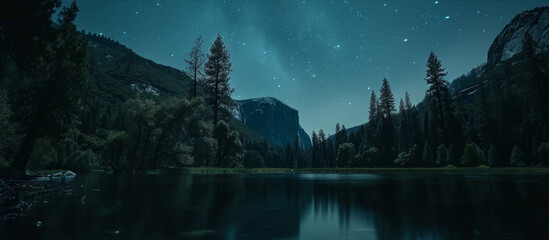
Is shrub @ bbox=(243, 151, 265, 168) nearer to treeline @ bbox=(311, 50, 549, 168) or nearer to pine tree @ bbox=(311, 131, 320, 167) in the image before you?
pine tree @ bbox=(311, 131, 320, 167)

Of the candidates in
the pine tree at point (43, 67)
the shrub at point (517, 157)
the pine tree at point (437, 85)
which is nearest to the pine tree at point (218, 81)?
the pine tree at point (43, 67)

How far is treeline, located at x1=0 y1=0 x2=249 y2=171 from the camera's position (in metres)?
17.3

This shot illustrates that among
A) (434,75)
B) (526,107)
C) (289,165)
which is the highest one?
(434,75)

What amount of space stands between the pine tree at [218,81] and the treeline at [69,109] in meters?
0.17

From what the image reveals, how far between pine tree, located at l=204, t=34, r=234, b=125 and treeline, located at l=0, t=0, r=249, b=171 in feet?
0.54

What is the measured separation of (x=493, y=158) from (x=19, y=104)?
81326 mm

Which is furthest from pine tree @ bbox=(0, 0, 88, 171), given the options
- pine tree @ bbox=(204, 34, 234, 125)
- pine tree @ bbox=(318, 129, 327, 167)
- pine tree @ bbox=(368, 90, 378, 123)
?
pine tree @ bbox=(318, 129, 327, 167)

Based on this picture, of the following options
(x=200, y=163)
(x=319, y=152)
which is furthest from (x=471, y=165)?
(x=319, y=152)

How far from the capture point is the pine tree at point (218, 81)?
1793 inches

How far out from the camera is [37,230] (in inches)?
214

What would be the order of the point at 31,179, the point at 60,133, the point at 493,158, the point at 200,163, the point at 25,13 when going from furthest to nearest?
the point at 493,158 < the point at 200,163 < the point at 31,179 < the point at 60,133 < the point at 25,13

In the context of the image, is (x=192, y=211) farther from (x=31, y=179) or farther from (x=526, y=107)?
(x=526, y=107)

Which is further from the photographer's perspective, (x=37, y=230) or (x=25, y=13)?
(x=25, y=13)

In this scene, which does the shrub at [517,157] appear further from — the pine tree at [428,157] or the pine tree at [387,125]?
the pine tree at [387,125]
